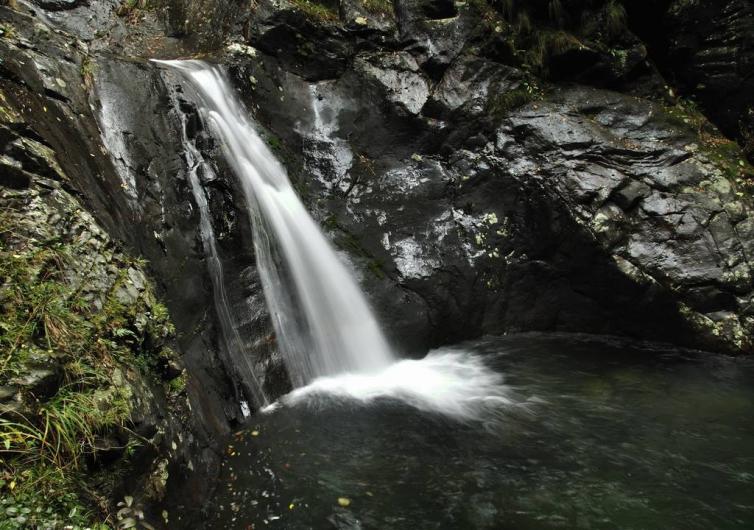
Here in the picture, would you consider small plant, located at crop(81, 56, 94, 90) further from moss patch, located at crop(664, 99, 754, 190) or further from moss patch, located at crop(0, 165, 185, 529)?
moss patch, located at crop(664, 99, 754, 190)

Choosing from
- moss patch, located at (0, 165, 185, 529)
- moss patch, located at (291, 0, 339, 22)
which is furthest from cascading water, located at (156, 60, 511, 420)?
moss patch, located at (0, 165, 185, 529)

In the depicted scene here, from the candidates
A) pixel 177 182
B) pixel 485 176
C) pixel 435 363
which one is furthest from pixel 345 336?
pixel 485 176

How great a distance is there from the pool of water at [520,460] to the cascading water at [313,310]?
0.31 m

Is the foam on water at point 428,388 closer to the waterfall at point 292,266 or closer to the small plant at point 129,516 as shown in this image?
the waterfall at point 292,266

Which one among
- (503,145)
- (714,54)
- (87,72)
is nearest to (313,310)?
(87,72)

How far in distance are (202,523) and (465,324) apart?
15.4 ft

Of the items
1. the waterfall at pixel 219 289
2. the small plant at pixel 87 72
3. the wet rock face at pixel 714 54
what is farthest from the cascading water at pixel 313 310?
the wet rock face at pixel 714 54

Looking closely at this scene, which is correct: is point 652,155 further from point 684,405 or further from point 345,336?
point 345,336

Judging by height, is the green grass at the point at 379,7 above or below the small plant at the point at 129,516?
above

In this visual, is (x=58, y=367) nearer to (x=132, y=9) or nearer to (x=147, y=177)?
(x=147, y=177)

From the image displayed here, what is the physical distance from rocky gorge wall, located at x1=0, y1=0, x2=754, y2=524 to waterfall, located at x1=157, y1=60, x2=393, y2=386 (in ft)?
0.90

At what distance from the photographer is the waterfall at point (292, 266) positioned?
5762 mm

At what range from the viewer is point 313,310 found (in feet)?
20.0

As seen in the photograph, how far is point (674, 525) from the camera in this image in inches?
140
